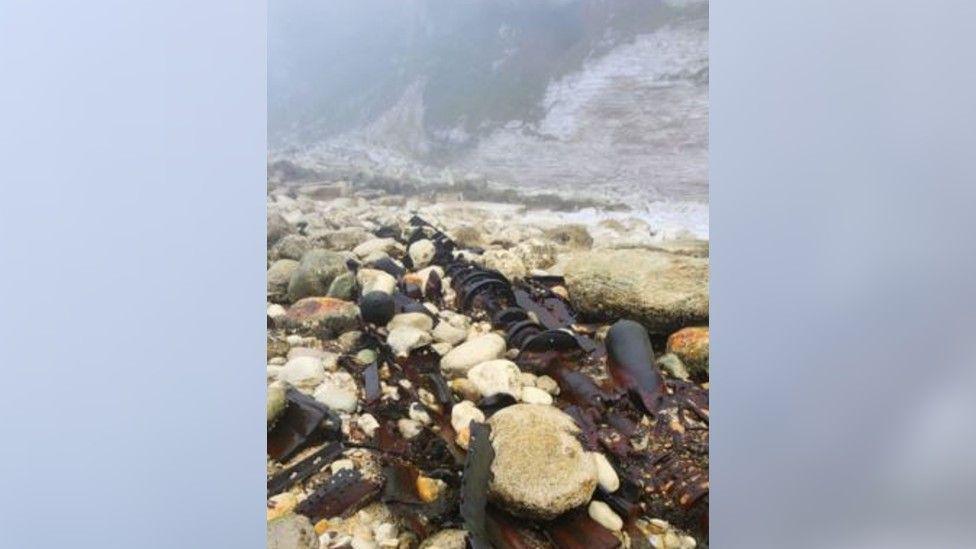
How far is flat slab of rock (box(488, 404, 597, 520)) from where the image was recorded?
154 centimetres

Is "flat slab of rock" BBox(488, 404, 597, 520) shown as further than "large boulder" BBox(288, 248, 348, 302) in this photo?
No

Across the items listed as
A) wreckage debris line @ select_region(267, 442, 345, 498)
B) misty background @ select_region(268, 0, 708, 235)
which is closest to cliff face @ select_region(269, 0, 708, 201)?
misty background @ select_region(268, 0, 708, 235)

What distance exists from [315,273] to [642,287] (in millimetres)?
735

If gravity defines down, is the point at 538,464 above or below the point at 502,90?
below

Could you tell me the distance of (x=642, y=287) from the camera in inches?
62.2

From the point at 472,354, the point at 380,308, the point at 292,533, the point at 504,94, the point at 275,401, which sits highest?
the point at 504,94

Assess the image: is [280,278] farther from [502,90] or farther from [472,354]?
[502,90]

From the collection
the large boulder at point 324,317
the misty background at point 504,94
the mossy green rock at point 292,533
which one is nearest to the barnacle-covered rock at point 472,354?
the large boulder at point 324,317

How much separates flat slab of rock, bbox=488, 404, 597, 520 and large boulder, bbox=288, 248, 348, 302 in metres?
0.49

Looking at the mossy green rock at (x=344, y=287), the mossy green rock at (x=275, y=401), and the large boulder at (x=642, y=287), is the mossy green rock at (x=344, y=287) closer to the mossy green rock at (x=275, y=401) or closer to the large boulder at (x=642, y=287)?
the mossy green rock at (x=275, y=401)

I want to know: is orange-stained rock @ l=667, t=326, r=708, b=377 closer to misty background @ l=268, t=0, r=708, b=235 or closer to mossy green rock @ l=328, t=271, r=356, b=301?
misty background @ l=268, t=0, r=708, b=235

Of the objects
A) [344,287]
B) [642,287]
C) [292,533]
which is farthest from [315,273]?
[642,287]
